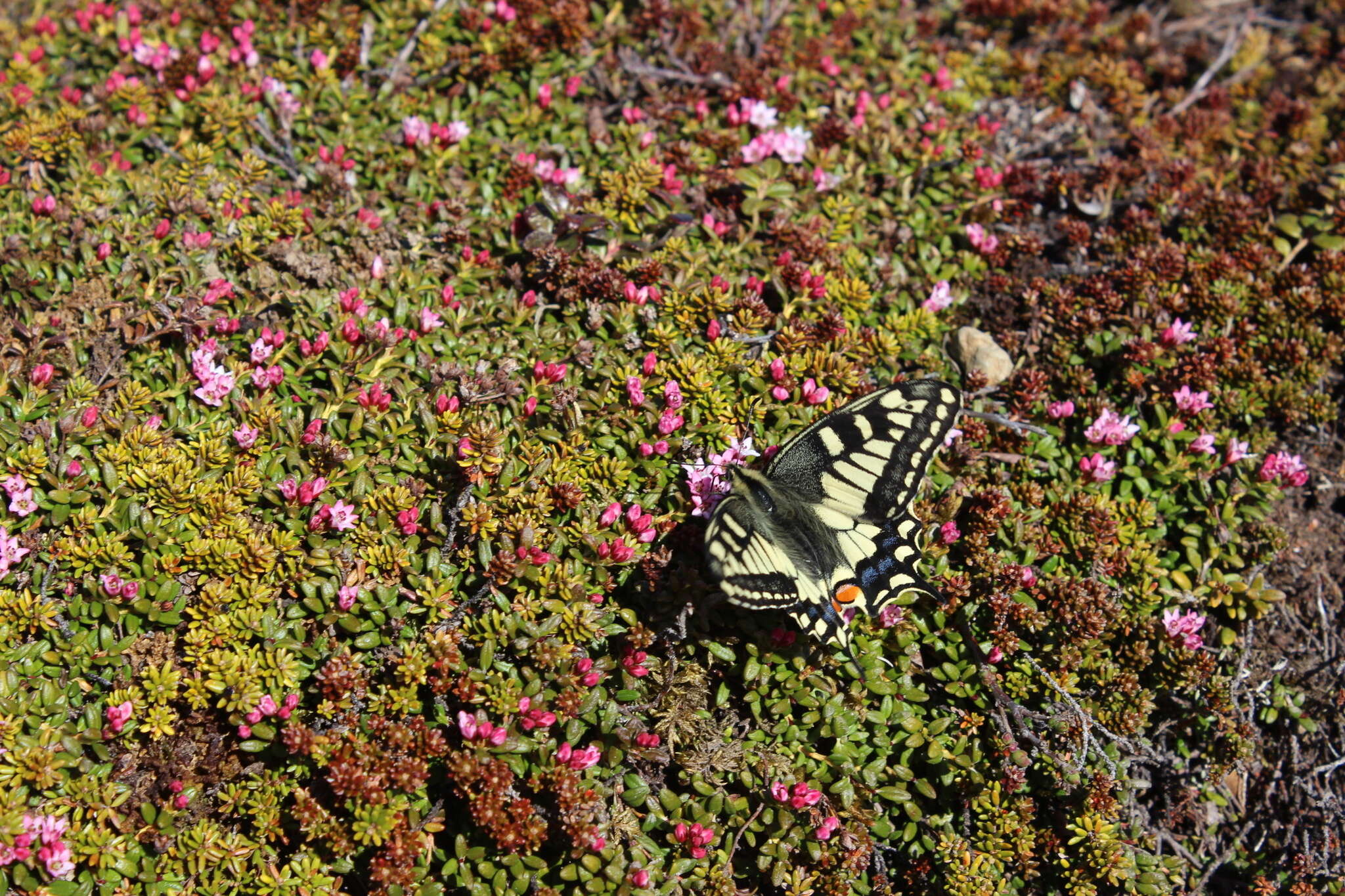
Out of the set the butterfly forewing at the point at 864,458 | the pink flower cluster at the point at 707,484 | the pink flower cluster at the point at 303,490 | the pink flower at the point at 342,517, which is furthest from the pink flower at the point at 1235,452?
the pink flower cluster at the point at 303,490

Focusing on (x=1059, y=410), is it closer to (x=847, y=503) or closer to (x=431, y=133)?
(x=847, y=503)

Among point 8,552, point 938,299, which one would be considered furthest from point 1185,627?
point 8,552

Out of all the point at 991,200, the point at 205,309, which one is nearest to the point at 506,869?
the point at 205,309

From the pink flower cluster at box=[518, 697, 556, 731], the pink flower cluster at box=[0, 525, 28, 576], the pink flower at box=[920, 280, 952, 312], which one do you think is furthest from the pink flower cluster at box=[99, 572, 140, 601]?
the pink flower at box=[920, 280, 952, 312]

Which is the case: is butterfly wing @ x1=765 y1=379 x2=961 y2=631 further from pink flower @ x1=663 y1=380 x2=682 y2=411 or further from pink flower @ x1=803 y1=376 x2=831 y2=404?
pink flower @ x1=663 y1=380 x2=682 y2=411

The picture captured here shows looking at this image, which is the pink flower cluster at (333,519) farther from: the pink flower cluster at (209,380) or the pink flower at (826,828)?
the pink flower at (826,828)

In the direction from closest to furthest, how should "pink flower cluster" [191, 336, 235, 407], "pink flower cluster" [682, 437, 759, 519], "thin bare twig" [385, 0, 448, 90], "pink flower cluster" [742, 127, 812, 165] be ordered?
1. "pink flower cluster" [682, 437, 759, 519]
2. "pink flower cluster" [191, 336, 235, 407]
3. "pink flower cluster" [742, 127, 812, 165]
4. "thin bare twig" [385, 0, 448, 90]
